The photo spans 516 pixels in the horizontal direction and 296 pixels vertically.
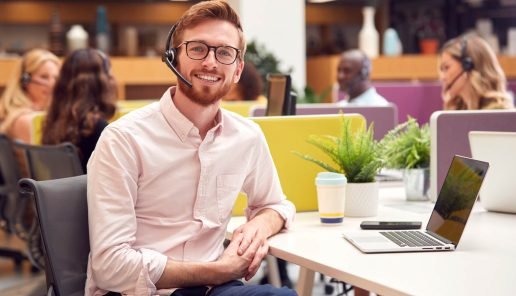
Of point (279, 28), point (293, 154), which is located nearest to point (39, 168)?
point (293, 154)

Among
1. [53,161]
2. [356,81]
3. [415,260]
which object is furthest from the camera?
[356,81]

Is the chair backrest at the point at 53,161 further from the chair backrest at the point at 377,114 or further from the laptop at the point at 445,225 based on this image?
the laptop at the point at 445,225

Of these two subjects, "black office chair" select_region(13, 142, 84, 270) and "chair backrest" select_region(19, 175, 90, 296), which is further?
"black office chair" select_region(13, 142, 84, 270)

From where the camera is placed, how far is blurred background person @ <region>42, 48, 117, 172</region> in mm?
3635

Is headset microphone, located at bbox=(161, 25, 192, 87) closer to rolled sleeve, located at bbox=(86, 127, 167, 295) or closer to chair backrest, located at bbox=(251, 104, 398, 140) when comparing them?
rolled sleeve, located at bbox=(86, 127, 167, 295)

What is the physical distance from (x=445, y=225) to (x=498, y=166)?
1.39 feet

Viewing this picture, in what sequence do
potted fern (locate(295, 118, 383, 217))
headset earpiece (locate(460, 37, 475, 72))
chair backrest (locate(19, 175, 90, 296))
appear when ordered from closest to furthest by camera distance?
chair backrest (locate(19, 175, 90, 296)), potted fern (locate(295, 118, 383, 217)), headset earpiece (locate(460, 37, 475, 72))

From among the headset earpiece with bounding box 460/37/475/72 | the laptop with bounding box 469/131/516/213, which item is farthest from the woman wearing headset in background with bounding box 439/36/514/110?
the laptop with bounding box 469/131/516/213

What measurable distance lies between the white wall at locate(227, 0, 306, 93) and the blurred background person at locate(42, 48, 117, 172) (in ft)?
13.1

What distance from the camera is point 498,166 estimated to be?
8.00 feet

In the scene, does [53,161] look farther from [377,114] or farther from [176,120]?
[176,120]

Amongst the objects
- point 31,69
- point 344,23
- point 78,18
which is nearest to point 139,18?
point 78,18

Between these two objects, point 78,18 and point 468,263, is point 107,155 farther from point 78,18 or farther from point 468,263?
point 78,18

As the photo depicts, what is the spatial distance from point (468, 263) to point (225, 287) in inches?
21.9
